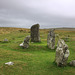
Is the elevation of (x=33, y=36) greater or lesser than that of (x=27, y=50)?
greater

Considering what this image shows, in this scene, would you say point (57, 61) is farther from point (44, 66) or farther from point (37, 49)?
point (37, 49)

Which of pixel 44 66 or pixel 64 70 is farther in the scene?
pixel 44 66

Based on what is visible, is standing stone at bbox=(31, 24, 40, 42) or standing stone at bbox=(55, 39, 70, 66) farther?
standing stone at bbox=(31, 24, 40, 42)

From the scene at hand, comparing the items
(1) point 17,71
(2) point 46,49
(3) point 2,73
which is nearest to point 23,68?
(1) point 17,71

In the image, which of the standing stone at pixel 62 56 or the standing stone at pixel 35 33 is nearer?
the standing stone at pixel 62 56

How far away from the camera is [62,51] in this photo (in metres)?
13.5

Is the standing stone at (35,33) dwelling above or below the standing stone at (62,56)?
above

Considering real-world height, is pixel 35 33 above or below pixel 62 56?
above

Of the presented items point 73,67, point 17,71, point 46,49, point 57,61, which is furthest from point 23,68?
point 46,49

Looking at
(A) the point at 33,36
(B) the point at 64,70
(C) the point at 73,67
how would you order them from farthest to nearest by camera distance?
1. (A) the point at 33,36
2. (C) the point at 73,67
3. (B) the point at 64,70

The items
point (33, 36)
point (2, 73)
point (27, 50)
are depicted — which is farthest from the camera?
point (33, 36)

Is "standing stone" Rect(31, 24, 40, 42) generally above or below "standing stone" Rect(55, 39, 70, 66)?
above

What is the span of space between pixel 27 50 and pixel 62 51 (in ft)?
34.9

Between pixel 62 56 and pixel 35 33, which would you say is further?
pixel 35 33
